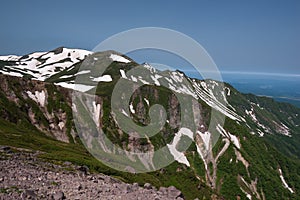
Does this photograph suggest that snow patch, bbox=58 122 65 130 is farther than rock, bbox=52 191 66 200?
Yes

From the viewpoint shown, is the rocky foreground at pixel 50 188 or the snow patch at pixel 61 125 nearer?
the rocky foreground at pixel 50 188

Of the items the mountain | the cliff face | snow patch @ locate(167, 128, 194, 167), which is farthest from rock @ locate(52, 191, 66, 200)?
snow patch @ locate(167, 128, 194, 167)

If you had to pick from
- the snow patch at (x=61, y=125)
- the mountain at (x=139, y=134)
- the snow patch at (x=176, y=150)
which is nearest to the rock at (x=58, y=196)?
the mountain at (x=139, y=134)

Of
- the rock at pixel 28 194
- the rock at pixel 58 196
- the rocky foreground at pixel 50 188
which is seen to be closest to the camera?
the rock at pixel 28 194

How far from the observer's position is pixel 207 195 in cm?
13862

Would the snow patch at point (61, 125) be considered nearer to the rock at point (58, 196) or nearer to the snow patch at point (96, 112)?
the snow patch at point (96, 112)

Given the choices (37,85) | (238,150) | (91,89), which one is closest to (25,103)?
(37,85)

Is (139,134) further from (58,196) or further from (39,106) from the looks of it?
(58,196)

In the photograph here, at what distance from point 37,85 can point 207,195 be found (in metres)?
89.3

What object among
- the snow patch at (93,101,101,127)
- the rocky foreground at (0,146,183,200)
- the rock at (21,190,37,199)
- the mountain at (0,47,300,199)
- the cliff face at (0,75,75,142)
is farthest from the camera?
the snow patch at (93,101,101,127)

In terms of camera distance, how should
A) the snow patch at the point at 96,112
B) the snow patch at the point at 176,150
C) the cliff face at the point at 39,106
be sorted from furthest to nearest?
Result: 1. the snow patch at the point at 176,150
2. the snow patch at the point at 96,112
3. the cliff face at the point at 39,106

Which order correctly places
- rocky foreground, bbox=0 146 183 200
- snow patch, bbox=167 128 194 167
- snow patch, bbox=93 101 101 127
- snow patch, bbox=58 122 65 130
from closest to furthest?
1. rocky foreground, bbox=0 146 183 200
2. snow patch, bbox=58 122 65 130
3. snow patch, bbox=93 101 101 127
4. snow patch, bbox=167 128 194 167

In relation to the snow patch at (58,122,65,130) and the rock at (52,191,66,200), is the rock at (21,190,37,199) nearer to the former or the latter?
the rock at (52,191,66,200)

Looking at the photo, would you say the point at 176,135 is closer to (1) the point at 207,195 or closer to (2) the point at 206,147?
(2) the point at 206,147
